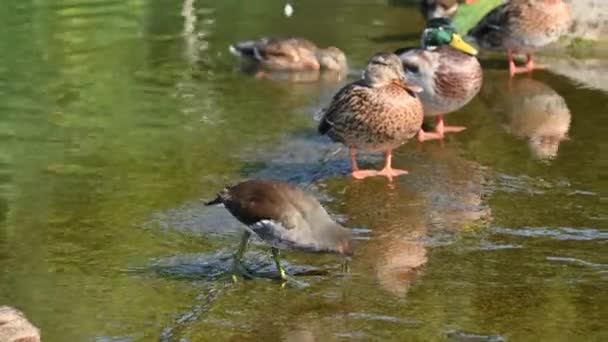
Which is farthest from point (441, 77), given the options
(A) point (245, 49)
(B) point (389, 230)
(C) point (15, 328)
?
(C) point (15, 328)

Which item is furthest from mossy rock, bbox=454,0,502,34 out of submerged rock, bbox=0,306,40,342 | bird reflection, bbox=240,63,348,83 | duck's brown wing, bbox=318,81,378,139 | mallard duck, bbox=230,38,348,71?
submerged rock, bbox=0,306,40,342

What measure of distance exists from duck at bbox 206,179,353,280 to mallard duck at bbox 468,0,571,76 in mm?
6799

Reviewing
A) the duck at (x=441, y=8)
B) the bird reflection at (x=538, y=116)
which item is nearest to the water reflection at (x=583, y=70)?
the bird reflection at (x=538, y=116)

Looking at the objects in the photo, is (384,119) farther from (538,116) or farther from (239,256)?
(538,116)

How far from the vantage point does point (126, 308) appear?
7.09 metres

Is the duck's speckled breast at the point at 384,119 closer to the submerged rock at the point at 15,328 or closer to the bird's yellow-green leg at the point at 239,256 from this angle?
the bird's yellow-green leg at the point at 239,256

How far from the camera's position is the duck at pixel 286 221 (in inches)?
284

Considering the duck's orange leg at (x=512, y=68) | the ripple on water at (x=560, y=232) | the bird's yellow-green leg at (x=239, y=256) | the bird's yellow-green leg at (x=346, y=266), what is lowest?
the duck's orange leg at (x=512, y=68)

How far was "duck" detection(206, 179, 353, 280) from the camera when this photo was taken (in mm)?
7203

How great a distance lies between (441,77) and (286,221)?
165 inches

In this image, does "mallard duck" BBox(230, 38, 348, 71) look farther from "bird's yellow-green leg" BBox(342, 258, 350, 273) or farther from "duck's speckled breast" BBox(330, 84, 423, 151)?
"bird's yellow-green leg" BBox(342, 258, 350, 273)

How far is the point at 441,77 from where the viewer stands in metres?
11.0

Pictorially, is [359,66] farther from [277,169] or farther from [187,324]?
[187,324]

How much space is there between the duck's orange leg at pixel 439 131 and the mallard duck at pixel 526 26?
2511 mm
